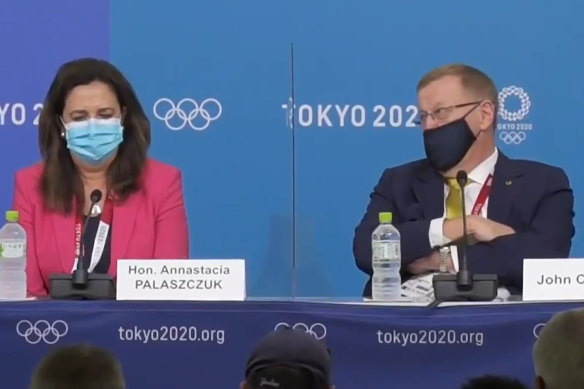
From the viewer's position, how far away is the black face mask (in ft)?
11.0

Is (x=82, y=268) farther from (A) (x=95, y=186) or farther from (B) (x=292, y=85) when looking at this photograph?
(B) (x=292, y=85)

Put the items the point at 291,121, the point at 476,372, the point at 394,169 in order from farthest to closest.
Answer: the point at 291,121, the point at 394,169, the point at 476,372

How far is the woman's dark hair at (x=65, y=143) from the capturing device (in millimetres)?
3312

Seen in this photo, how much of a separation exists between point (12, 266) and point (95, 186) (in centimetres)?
50

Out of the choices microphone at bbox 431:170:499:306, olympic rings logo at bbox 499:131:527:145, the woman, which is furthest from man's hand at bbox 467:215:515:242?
olympic rings logo at bbox 499:131:527:145

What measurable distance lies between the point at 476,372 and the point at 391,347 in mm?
198

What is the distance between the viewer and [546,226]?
10.6ft

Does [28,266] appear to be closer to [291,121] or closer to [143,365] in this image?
[143,365]

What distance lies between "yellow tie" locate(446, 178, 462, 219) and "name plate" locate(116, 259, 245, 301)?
88cm

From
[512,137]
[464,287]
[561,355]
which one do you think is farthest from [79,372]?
[512,137]

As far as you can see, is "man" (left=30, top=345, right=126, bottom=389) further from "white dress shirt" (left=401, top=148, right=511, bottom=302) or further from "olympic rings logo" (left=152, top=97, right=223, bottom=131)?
"olympic rings logo" (left=152, top=97, right=223, bottom=131)

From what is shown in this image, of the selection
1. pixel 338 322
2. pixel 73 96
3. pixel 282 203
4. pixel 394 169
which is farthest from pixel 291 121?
pixel 338 322

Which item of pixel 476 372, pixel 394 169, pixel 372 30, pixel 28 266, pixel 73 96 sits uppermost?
pixel 372 30

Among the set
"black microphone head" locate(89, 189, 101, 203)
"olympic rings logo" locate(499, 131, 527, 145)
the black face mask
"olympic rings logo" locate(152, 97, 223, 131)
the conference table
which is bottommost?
the conference table
